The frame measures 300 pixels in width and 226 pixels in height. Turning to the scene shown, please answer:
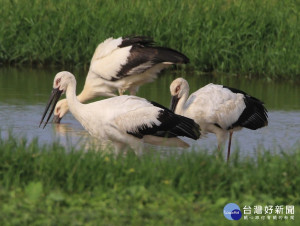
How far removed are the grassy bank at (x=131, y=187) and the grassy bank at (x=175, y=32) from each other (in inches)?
246

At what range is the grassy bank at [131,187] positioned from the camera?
5430 millimetres

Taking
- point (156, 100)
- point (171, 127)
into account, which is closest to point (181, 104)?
point (171, 127)

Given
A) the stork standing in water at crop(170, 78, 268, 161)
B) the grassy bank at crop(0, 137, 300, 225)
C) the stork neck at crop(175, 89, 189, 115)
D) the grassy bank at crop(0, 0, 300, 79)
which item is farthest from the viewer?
the grassy bank at crop(0, 0, 300, 79)

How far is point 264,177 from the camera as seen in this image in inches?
243

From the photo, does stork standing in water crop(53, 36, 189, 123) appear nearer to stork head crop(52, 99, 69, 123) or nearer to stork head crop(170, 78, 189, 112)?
stork head crop(52, 99, 69, 123)

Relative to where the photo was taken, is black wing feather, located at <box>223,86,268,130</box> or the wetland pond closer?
black wing feather, located at <box>223,86,268,130</box>

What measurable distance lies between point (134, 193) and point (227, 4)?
9064mm

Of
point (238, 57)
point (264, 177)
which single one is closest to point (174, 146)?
point (264, 177)

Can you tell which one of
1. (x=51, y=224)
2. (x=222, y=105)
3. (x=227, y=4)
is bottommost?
(x=51, y=224)

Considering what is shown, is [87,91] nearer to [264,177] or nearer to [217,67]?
[217,67]

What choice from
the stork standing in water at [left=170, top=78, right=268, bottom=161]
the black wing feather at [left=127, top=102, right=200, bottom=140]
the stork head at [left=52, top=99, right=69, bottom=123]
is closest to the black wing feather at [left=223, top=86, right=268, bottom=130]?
the stork standing in water at [left=170, top=78, right=268, bottom=161]

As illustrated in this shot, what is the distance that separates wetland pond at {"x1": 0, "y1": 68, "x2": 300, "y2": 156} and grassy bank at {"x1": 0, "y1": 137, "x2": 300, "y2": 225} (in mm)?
1898

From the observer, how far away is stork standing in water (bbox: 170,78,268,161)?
872cm

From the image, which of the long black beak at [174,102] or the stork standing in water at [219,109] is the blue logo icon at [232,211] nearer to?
the stork standing in water at [219,109]
